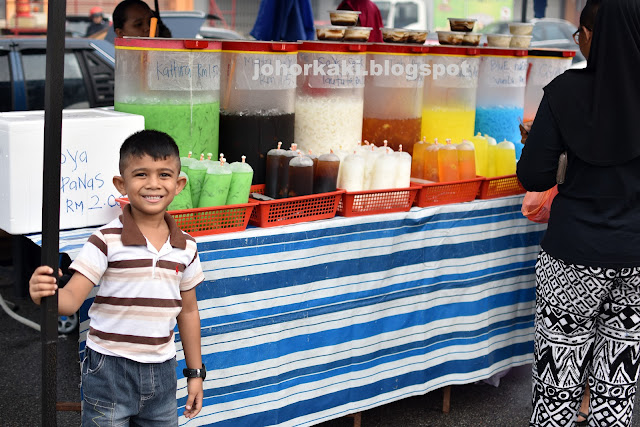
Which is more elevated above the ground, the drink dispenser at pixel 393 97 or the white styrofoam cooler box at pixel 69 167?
the drink dispenser at pixel 393 97

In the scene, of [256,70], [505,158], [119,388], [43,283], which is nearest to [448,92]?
[505,158]

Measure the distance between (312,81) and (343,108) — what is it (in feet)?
0.55

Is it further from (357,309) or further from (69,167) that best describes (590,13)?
(69,167)

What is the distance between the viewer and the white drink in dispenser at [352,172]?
2990mm

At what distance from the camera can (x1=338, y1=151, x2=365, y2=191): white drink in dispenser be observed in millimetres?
2990

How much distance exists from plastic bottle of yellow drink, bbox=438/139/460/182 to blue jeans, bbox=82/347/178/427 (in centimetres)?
165

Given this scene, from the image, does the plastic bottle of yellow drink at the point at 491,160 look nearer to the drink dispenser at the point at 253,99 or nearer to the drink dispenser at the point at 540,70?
the drink dispenser at the point at 540,70

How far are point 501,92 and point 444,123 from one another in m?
0.39

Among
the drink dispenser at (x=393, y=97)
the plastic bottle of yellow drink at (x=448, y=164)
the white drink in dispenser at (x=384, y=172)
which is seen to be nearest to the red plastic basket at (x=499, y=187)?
the plastic bottle of yellow drink at (x=448, y=164)

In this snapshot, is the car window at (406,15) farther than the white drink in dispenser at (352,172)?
Yes

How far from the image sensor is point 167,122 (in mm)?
2848

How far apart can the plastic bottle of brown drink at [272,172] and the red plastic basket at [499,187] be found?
0.95 m

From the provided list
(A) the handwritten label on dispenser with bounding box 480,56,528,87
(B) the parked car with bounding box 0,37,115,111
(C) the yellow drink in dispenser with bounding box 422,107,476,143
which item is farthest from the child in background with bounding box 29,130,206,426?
(B) the parked car with bounding box 0,37,115,111

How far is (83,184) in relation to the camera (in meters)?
2.57
